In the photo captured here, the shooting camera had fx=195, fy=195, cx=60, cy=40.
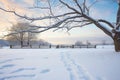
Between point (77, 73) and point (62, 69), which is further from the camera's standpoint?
point (62, 69)

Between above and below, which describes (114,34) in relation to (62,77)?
above

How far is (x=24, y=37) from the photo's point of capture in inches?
2502

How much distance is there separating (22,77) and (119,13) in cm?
1382

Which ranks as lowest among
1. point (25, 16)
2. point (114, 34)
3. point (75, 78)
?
point (75, 78)

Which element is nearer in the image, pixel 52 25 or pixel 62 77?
pixel 62 77

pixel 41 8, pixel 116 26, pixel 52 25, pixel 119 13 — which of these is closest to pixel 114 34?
pixel 116 26

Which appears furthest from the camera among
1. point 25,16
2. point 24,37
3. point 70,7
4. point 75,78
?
point 24,37

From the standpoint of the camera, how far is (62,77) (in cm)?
680

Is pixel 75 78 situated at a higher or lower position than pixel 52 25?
lower

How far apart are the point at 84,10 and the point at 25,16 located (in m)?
5.28

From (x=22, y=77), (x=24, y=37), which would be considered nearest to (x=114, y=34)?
(x=22, y=77)

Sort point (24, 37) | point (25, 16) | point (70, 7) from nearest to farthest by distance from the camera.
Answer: point (25, 16) → point (70, 7) → point (24, 37)

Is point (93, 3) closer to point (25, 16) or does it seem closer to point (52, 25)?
point (52, 25)

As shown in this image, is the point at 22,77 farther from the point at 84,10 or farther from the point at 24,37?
the point at 24,37
